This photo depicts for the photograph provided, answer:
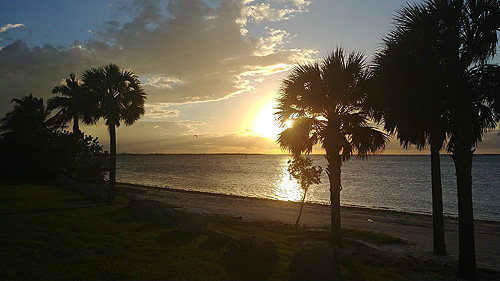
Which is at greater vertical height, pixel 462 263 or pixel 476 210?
pixel 462 263

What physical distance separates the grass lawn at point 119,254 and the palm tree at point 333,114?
4668 mm

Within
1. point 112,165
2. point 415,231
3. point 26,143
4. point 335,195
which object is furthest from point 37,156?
point 415,231

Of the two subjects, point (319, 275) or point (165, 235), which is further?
point (165, 235)

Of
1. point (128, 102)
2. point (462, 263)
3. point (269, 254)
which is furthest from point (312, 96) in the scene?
point (128, 102)

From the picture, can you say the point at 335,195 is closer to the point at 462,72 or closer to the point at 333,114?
the point at 333,114

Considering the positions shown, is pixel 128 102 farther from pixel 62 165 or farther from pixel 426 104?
pixel 62 165

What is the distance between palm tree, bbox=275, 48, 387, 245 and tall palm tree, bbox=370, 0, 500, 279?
385cm

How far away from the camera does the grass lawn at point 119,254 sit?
882cm

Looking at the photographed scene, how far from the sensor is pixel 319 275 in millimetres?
8797

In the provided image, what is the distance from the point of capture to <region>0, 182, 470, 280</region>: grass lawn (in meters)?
8.82

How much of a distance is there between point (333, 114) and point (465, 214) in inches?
268

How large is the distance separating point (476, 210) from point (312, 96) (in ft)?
138

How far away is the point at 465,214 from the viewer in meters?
11.3

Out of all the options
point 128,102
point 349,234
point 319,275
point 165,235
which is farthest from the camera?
point 128,102
